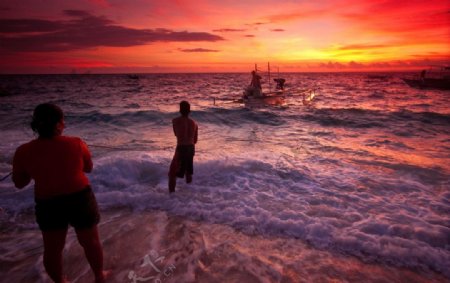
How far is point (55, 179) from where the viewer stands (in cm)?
256

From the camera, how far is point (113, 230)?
4.73 metres

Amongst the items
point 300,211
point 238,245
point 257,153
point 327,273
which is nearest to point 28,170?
point 238,245

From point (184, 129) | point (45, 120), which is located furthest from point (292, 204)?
point (45, 120)

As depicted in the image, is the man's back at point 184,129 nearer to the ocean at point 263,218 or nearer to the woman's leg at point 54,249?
the ocean at point 263,218

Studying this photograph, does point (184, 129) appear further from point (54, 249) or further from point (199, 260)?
point (54, 249)

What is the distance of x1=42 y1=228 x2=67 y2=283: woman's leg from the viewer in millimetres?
2711

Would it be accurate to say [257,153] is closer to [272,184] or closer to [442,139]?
[272,184]

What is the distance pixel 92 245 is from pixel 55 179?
35.0 inches

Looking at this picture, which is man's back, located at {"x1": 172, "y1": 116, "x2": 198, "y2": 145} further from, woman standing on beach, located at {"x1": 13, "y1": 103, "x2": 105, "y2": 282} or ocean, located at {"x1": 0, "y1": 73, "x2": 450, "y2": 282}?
woman standing on beach, located at {"x1": 13, "y1": 103, "x2": 105, "y2": 282}

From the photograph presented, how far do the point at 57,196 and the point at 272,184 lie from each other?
5.30m

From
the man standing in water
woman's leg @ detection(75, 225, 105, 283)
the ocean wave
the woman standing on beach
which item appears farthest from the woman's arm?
the man standing in water

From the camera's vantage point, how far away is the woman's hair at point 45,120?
7.97 ft

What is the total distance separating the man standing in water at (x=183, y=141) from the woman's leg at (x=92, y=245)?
10.0ft

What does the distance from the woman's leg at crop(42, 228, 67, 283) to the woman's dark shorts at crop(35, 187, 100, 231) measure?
0.08 meters
